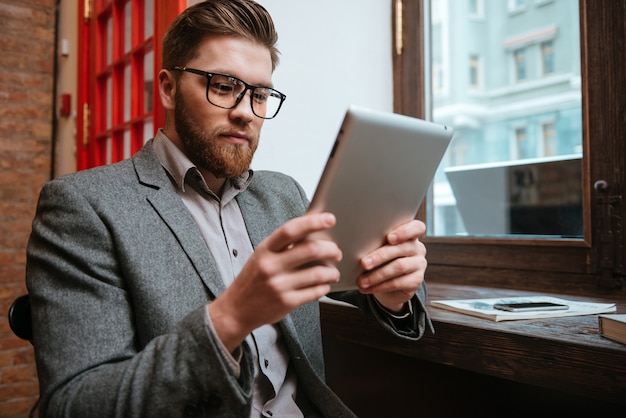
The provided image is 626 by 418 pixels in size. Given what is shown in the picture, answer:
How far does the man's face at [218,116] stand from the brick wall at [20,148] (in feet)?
6.82

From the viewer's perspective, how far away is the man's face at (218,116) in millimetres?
1121

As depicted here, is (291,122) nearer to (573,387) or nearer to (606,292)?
(606,292)

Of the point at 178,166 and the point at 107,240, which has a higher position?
the point at 178,166

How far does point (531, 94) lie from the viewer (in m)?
1.83

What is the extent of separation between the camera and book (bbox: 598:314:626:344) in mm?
883

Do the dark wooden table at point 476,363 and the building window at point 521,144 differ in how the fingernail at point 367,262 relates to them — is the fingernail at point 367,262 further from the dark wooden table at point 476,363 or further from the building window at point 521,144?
the building window at point 521,144

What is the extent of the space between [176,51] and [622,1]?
1135 mm

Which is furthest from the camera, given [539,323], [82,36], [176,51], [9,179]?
[9,179]

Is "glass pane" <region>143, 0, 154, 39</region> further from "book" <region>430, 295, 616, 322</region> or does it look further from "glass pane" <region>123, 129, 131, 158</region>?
"book" <region>430, 295, 616, 322</region>

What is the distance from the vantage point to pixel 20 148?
2854mm

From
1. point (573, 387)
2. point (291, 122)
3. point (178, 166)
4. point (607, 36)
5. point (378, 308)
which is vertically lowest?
point (573, 387)

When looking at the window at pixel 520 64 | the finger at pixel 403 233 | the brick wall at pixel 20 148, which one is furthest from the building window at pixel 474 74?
the brick wall at pixel 20 148

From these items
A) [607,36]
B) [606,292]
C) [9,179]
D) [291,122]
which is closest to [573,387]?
[606,292]

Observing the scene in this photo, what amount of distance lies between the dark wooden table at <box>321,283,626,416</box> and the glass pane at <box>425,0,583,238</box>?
0.95 feet
